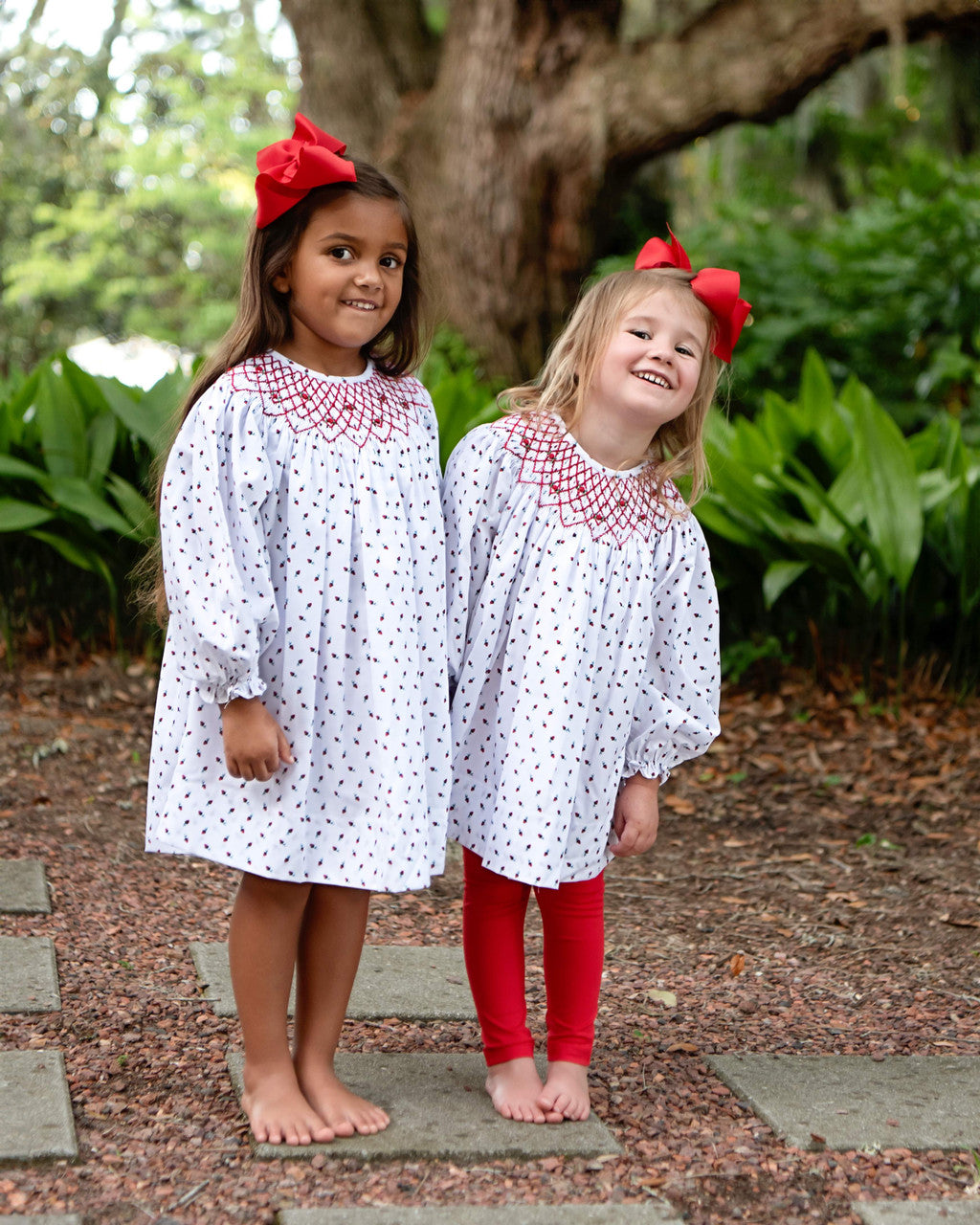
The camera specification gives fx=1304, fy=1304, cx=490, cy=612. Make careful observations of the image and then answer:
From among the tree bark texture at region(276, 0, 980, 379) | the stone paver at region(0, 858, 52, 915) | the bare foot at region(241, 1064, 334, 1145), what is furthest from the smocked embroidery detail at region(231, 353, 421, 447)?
the tree bark texture at region(276, 0, 980, 379)

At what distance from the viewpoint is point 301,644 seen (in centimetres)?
167

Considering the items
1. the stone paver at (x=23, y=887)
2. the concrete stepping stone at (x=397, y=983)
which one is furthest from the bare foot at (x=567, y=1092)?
the stone paver at (x=23, y=887)

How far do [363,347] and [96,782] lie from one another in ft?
6.39

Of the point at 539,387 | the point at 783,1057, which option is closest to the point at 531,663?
the point at 539,387

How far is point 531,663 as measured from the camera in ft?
5.96

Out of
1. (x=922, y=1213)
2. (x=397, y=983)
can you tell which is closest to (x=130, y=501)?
(x=397, y=983)

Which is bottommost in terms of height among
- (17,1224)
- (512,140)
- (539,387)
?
(17,1224)

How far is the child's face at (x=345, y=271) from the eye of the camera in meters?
1.71

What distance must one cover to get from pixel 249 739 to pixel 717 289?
3.00ft

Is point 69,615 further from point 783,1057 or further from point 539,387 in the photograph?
point 783,1057

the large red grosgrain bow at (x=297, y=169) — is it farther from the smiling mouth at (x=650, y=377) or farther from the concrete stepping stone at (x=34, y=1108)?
the concrete stepping stone at (x=34, y=1108)

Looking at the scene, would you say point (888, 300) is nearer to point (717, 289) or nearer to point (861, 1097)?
point (717, 289)

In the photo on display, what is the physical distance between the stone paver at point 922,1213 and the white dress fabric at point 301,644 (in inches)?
26.7

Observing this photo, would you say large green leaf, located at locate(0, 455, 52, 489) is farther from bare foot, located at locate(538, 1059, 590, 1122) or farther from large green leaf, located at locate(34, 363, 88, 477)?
bare foot, located at locate(538, 1059, 590, 1122)
